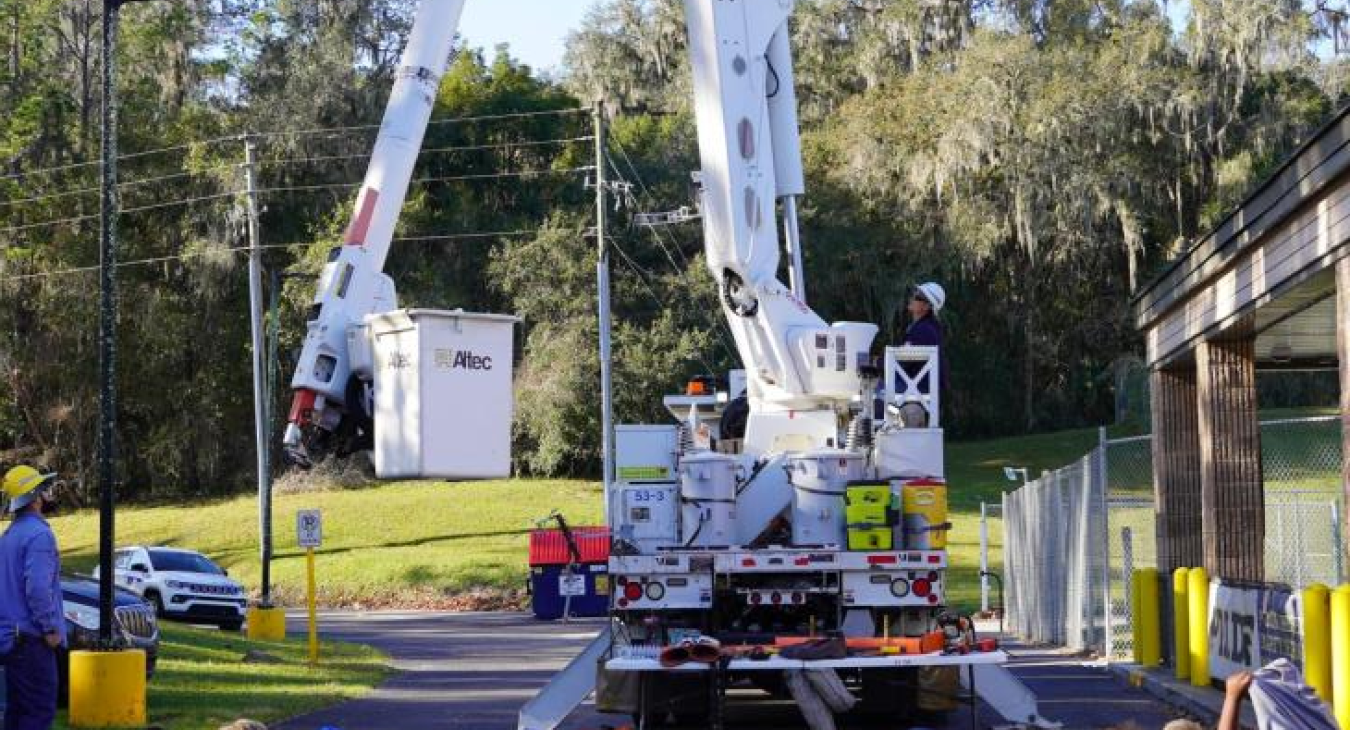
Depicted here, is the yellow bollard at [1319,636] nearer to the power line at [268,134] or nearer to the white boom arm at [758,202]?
the white boom arm at [758,202]

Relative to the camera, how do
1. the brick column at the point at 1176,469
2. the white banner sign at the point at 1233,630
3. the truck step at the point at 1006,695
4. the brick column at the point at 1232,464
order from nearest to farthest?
the truck step at the point at 1006,695, the white banner sign at the point at 1233,630, the brick column at the point at 1232,464, the brick column at the point at 1176,469

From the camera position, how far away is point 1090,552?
22.2 meters

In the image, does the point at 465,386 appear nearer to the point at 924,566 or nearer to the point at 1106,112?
the point at 924,566

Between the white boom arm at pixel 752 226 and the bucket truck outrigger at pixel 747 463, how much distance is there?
0.02m

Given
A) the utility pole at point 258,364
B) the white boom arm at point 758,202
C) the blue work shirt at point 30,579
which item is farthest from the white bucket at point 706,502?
the utility pole at point 258,364

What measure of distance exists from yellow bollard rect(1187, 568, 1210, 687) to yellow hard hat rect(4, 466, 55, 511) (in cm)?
1006

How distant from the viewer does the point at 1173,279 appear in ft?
63.1

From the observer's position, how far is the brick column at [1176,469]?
1972 cm

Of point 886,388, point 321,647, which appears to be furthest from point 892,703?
point 321,647

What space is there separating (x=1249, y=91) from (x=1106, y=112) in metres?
4.05

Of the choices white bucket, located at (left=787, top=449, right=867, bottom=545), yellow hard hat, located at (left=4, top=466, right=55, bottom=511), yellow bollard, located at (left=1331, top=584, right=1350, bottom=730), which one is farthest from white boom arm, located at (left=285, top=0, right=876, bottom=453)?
yellow hard hat, located at (left=4, top=466, right=55, bottom=511)

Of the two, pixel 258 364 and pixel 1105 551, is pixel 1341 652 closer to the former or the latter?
pixel 1105 551

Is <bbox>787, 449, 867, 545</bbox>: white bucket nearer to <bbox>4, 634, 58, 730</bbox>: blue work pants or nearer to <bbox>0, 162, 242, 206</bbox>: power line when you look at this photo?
<bbox>4, 634, 58, 730</bbox>: blue work pants

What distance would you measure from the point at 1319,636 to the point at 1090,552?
9.20 m
